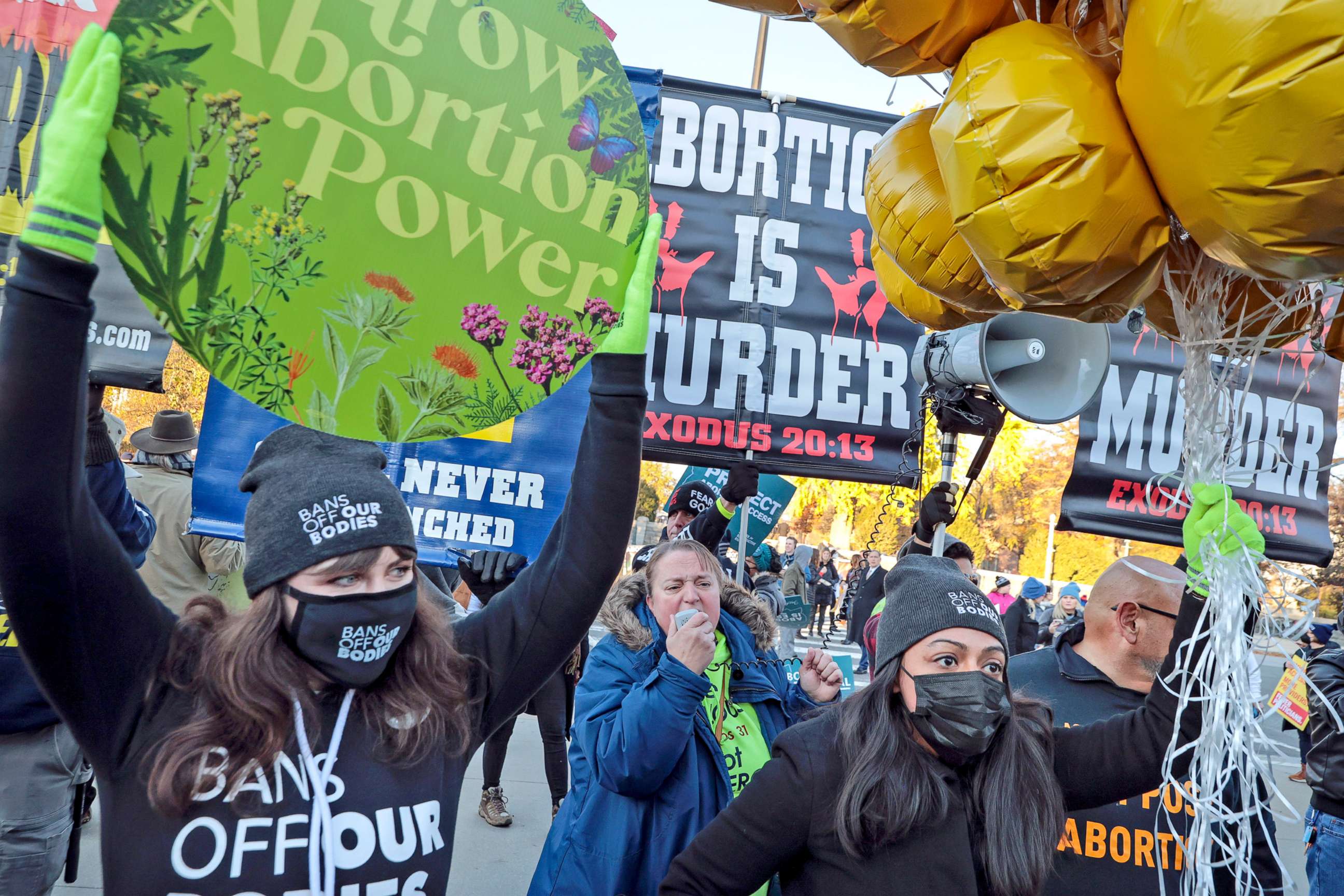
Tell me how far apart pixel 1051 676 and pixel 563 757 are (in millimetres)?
2934

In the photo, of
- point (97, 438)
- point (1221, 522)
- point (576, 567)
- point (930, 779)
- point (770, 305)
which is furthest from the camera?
point (770, 305)

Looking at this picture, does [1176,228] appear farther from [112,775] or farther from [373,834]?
[112,775]

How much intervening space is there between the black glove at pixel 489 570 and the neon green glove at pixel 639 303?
1.39m

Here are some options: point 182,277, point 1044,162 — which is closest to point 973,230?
point 1044,162

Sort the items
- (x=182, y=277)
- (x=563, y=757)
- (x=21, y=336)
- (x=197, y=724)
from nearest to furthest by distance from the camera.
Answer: (x=21, y=336) → (x=182, y=277) → (x=197, y=724) → (x=563, y=757)

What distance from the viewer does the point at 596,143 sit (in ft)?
4.82

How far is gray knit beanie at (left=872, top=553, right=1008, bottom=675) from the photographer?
195 cm

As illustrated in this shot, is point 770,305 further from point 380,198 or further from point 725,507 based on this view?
point 380,198

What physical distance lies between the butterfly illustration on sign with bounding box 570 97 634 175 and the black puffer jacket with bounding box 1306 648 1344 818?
2976mm

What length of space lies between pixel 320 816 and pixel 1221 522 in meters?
1.46

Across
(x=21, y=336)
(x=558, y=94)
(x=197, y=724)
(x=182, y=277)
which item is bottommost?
(x=197, y=724)

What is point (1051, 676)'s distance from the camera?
8.74 feet

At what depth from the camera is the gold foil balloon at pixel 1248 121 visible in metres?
1.02

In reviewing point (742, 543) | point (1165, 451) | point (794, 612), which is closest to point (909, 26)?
point (742, 543)
